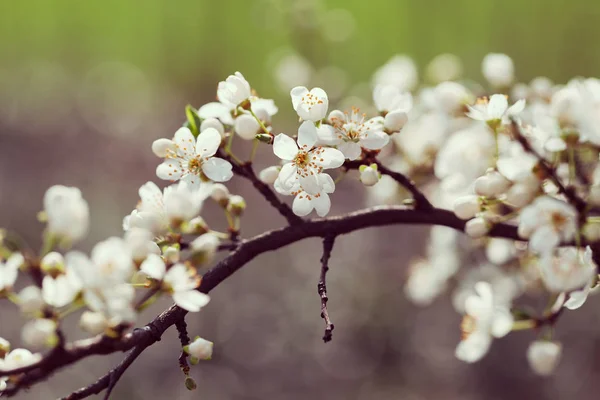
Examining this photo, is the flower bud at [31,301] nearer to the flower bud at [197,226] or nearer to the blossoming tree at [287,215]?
the blossoming tree at [287,215]

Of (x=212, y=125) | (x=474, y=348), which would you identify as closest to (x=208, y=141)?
(x=212, y=125)

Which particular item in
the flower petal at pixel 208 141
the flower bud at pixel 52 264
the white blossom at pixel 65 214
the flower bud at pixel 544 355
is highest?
the flower petal at pixel 208 141

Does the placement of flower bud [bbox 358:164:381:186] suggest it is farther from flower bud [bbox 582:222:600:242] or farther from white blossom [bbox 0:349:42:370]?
white blossom [bbox 0:349:42:370]

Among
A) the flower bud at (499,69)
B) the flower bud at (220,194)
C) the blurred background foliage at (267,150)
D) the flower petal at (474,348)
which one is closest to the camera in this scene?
the flower bud at (220,194)

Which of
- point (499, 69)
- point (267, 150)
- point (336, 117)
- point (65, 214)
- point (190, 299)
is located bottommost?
point (190, 299)

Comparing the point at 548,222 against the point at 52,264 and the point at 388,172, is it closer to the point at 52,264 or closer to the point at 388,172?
the point at 388,172

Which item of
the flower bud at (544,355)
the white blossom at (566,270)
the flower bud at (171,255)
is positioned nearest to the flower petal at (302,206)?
the flower bud at (171,255)

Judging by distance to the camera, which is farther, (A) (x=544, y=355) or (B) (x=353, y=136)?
(A) (x=544, y=355)

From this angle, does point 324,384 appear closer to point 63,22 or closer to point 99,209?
point 99,209

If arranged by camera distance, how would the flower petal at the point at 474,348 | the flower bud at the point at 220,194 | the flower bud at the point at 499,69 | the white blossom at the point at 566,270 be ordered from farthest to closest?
the flower bud at the point at 499,69
the flower petal at the point at 474,348
the flower bud at the point at 220,194
the white blossom at the point at 566,270
